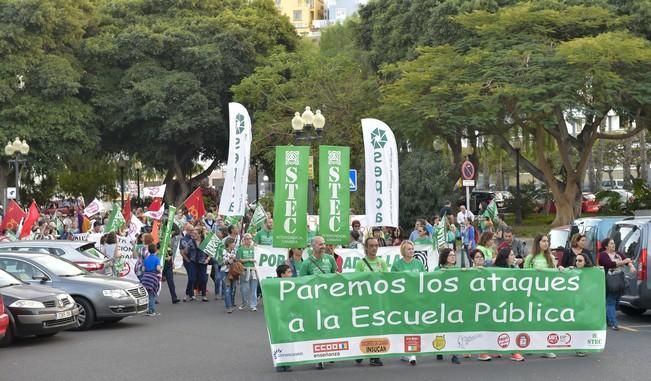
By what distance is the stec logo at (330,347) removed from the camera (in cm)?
1151

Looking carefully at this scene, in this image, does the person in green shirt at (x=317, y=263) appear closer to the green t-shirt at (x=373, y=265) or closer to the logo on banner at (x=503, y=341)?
the green t-shirt at (x=373, y=265)

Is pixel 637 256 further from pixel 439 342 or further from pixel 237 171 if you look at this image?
pixel 237 171

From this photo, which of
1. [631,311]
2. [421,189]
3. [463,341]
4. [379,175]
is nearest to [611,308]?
[631,311]

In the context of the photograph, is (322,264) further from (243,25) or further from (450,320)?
(243,25)

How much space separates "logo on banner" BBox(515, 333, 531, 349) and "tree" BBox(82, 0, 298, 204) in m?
40.2

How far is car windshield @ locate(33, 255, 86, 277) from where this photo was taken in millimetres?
16766

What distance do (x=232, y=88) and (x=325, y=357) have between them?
131 feet

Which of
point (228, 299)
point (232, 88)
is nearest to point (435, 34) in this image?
point (232, 88)

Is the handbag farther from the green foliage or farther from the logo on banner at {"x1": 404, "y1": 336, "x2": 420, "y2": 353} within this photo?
the green foliage

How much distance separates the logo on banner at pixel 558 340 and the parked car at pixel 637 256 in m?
3.82

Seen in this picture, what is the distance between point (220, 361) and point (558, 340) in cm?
422

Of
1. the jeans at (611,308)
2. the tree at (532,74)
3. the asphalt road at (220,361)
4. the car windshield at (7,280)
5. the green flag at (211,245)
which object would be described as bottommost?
the asphalt road at (220,361)

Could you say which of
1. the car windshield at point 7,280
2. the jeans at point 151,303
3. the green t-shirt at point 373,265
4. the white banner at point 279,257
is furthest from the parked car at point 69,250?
the green t-shirt at point 373,265

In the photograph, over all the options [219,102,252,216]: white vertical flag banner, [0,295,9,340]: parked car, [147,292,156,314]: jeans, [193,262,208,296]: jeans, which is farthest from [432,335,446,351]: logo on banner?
[193,262,208,296]: jeans
